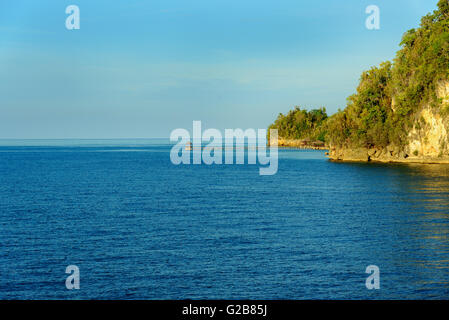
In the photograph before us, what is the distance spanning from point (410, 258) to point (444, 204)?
76.4 ft

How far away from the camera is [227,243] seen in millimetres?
37094

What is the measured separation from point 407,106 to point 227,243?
86.5 m

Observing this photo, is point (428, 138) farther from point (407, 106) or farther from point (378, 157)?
point (378, 157)

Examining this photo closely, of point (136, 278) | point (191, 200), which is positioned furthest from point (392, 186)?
point (136, 278)

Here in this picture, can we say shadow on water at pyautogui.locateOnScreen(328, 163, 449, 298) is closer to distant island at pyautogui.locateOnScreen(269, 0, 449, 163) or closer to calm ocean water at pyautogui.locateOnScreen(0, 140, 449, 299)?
calm ocean water at pyautogui.locateOnScreen(0, 140, 449, 299)

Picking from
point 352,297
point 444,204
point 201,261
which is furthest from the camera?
point 444,204

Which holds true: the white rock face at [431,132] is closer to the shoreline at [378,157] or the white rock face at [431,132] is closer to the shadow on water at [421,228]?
the shoreline at [378,157]

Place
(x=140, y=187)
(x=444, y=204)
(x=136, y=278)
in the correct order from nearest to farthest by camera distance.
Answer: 1. (x=136, y=278)
2. (x=444, y=204)
3. (x=140, y=187)

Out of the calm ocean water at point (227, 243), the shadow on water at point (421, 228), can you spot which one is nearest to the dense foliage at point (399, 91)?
the shadow on water at point (421, 228)

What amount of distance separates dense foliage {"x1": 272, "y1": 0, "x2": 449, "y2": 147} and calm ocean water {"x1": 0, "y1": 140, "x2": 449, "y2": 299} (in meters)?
45.7

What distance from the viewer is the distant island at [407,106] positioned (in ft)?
345

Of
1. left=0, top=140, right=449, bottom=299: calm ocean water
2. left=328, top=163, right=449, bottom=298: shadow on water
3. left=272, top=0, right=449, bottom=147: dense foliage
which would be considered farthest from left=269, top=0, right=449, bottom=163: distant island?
left=0, top=140, right=449, bottom=299: calm ocean water
